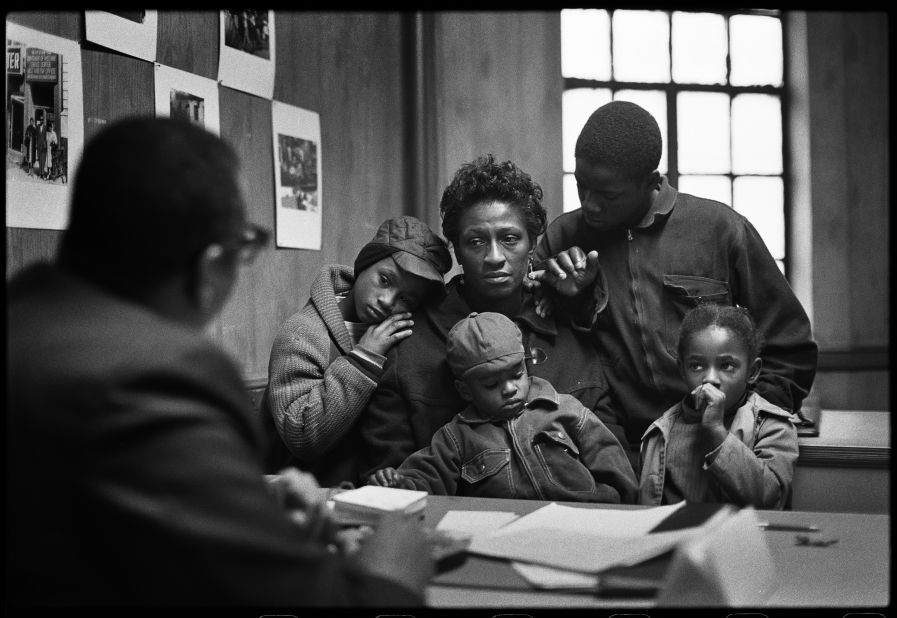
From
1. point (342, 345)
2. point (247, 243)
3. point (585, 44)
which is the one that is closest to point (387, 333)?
point (342, 345)

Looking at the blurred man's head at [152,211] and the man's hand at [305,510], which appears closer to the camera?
the blurred man's head at [152,211]

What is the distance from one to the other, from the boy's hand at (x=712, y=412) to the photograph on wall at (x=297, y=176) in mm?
2028

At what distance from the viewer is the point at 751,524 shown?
126cm

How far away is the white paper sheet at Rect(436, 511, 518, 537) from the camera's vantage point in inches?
62.7

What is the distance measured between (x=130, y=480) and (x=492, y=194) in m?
1.80

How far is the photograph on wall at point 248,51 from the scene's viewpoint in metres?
3.33

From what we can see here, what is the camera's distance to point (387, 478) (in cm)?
215

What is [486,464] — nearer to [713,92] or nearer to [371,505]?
[371,505]

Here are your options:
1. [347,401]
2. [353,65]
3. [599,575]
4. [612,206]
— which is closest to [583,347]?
[612,206]

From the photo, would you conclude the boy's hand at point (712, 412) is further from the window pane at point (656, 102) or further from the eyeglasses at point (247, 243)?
the window pane at point (656, 102)

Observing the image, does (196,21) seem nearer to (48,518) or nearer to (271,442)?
(271,442)

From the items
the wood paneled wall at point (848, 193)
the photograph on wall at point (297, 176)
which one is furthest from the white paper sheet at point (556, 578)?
the wood paneled wall at point (848, 193)

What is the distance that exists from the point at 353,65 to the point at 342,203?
26.7 inches

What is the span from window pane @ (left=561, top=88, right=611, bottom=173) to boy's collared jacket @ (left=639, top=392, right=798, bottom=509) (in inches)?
138
